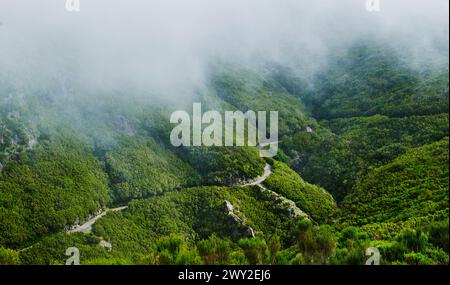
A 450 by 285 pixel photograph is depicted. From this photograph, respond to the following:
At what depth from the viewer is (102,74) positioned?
182 m

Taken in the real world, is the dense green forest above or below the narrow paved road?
above

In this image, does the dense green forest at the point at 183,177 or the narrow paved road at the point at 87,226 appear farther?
the narrow paved road at the point at 87,226

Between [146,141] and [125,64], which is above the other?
[125,64]

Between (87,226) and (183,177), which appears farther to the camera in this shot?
(183,177)

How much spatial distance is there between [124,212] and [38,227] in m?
22.3

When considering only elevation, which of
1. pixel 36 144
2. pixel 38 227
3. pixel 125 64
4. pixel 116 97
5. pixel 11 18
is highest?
pixel 11 18

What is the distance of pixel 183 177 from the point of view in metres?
148

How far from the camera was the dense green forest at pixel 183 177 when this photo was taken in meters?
111

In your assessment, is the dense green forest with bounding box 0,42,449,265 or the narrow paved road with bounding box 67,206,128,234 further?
the narrow paved road with bounding box 67,206,128,234

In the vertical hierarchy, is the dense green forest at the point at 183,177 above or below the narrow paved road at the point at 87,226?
above

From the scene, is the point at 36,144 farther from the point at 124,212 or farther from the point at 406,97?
the point at 406,97

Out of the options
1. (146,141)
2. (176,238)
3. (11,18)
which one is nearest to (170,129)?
(146,141)

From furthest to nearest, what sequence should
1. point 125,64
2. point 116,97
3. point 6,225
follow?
point 125,64
point 116,97
point 6,225

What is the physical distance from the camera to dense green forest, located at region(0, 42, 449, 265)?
111 meters
